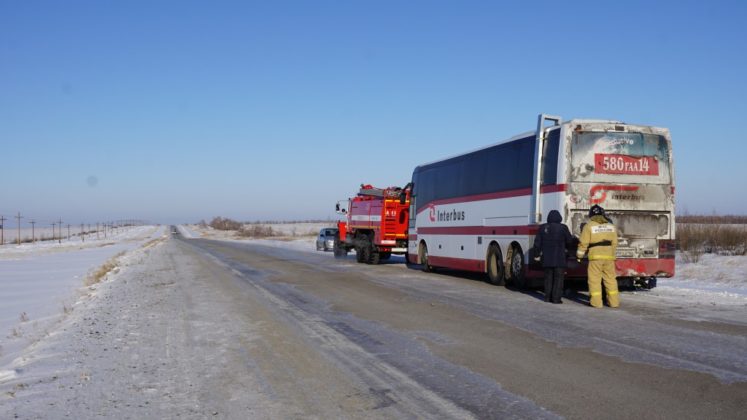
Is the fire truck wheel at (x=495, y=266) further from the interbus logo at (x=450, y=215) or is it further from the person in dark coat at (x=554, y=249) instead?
the person in dark coat at (x=554, y=249)

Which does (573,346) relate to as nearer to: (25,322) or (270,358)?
(270,358)

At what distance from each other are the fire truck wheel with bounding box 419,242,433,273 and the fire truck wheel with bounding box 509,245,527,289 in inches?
248

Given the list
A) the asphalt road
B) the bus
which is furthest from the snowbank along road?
the bus

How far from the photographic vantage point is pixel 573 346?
7906mm

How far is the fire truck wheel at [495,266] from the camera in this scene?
16.0m

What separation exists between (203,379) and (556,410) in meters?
3.46

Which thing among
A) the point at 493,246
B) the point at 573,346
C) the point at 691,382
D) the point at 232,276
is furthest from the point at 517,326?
the point at 232,276

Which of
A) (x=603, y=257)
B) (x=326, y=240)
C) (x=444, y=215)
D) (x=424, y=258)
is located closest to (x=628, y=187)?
(x=603, y=257)

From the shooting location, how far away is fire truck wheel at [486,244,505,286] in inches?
631

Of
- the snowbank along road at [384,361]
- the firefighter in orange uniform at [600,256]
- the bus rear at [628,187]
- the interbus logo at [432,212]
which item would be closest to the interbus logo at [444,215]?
the interbus logo at [432,212]

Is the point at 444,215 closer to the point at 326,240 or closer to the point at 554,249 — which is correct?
the point at 554,249

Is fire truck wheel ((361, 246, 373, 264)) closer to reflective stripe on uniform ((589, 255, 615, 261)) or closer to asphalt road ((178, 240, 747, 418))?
asphalt road ((178, 240, 747, 418))

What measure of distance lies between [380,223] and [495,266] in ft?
32.3

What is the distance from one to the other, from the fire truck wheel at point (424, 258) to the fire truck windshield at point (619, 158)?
9.15m
